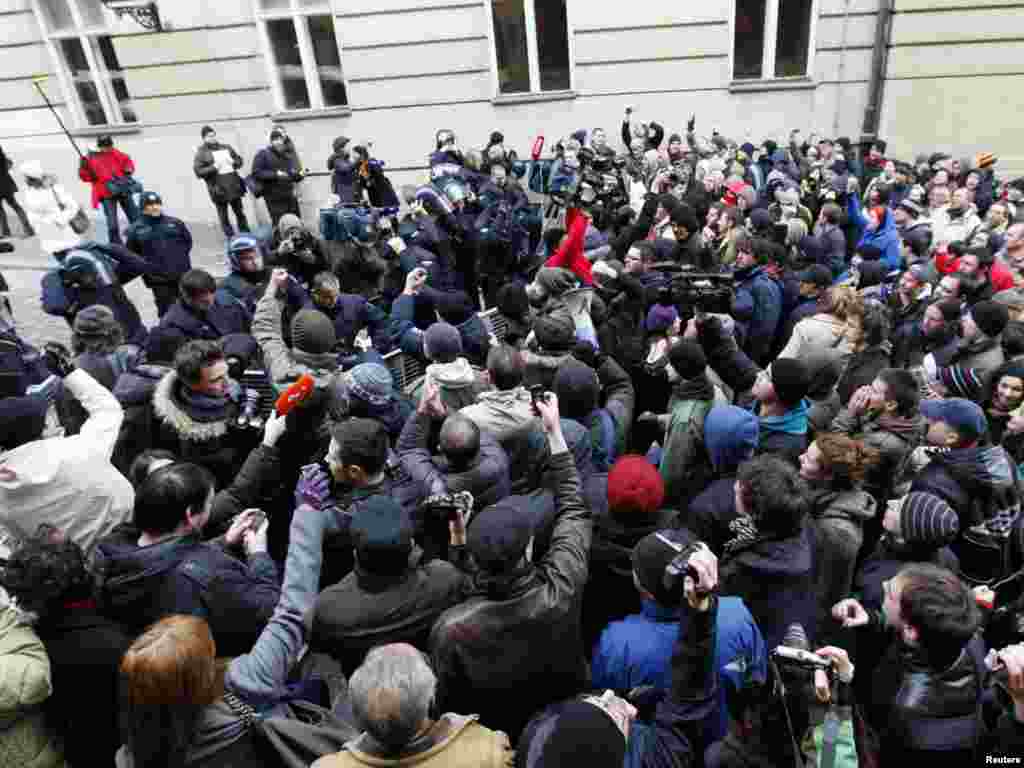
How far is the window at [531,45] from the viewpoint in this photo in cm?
1232

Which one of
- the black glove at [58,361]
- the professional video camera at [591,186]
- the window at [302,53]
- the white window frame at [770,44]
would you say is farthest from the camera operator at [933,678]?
the window at [302,53]

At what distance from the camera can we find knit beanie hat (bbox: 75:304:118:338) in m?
4.09

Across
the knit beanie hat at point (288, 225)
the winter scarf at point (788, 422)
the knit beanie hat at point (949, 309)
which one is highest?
the knit beanie hat at point (288, 225)

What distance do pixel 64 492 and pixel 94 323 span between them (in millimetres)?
1616

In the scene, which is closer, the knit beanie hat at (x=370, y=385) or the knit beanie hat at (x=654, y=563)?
the knit beanie hat at (x=654, y=563)

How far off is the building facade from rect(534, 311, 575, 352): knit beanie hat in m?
9.53

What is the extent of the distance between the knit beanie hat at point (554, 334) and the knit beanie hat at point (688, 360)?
62cm

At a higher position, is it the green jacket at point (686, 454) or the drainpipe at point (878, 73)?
the drainpipe at point (878, 73)

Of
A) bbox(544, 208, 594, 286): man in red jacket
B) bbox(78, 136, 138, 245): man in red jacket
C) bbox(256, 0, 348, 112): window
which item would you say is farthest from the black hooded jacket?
bbox(256, 0, 348, 112): window

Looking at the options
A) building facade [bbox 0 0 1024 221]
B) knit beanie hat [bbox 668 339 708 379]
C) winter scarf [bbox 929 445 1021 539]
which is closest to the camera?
winter scarf [bbox 929 445 1021 539]

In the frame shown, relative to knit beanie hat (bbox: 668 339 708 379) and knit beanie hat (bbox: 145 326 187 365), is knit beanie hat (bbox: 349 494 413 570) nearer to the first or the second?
knit beanie hat (bbox: 668 339 708 379)

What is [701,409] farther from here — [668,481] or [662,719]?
[662,719]

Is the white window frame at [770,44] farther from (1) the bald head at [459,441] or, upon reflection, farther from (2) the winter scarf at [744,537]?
(2) the winter scarf at [744,537]

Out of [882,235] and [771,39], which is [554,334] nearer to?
[882,235]
